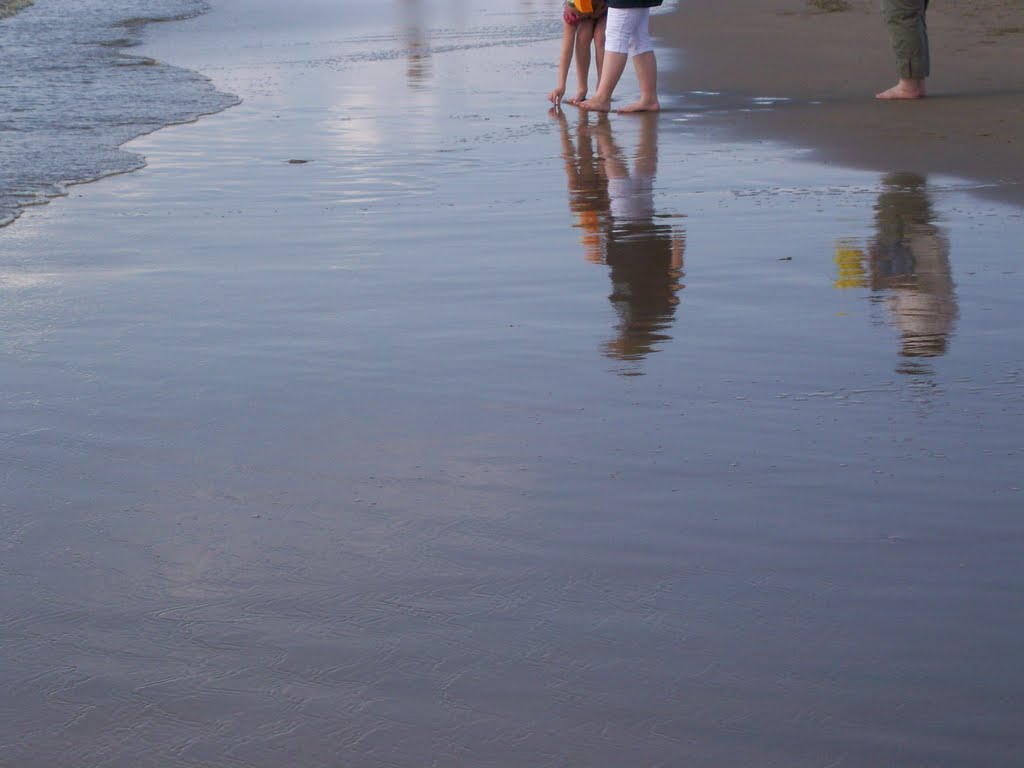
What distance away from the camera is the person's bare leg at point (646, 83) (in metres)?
8.88

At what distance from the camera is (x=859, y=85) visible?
9.44m

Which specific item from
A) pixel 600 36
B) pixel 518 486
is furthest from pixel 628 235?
pixel 600 36

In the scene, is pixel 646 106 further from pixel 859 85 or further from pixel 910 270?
pixel 910 270

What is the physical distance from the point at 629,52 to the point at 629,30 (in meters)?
0.19

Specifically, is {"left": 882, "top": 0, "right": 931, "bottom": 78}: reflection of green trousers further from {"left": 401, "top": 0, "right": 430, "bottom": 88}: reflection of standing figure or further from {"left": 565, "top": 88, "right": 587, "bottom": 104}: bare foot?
{"left": 401, "top": 0, "right": 430, "bottom": 88}: reflection of standing figure

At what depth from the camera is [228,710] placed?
2086 mm

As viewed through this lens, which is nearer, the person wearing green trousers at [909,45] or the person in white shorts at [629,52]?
the person wearing green trousers at [909,45]

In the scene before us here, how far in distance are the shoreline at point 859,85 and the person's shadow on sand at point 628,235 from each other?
94 centimetres

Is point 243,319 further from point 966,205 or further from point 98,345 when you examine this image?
point 966,205

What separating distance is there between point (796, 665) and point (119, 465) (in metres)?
1.67

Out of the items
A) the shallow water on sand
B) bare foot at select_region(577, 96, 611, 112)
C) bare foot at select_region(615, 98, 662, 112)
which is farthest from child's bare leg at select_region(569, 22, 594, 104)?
the shallow water on sand

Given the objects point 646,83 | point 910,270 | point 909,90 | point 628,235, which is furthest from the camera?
point 646,83

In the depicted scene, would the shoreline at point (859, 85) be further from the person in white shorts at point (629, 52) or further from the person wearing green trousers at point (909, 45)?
the person in white shorts at point (629, 52)

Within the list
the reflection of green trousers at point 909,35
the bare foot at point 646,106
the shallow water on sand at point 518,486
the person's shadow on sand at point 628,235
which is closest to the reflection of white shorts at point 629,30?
the bare foot at point 646,106
